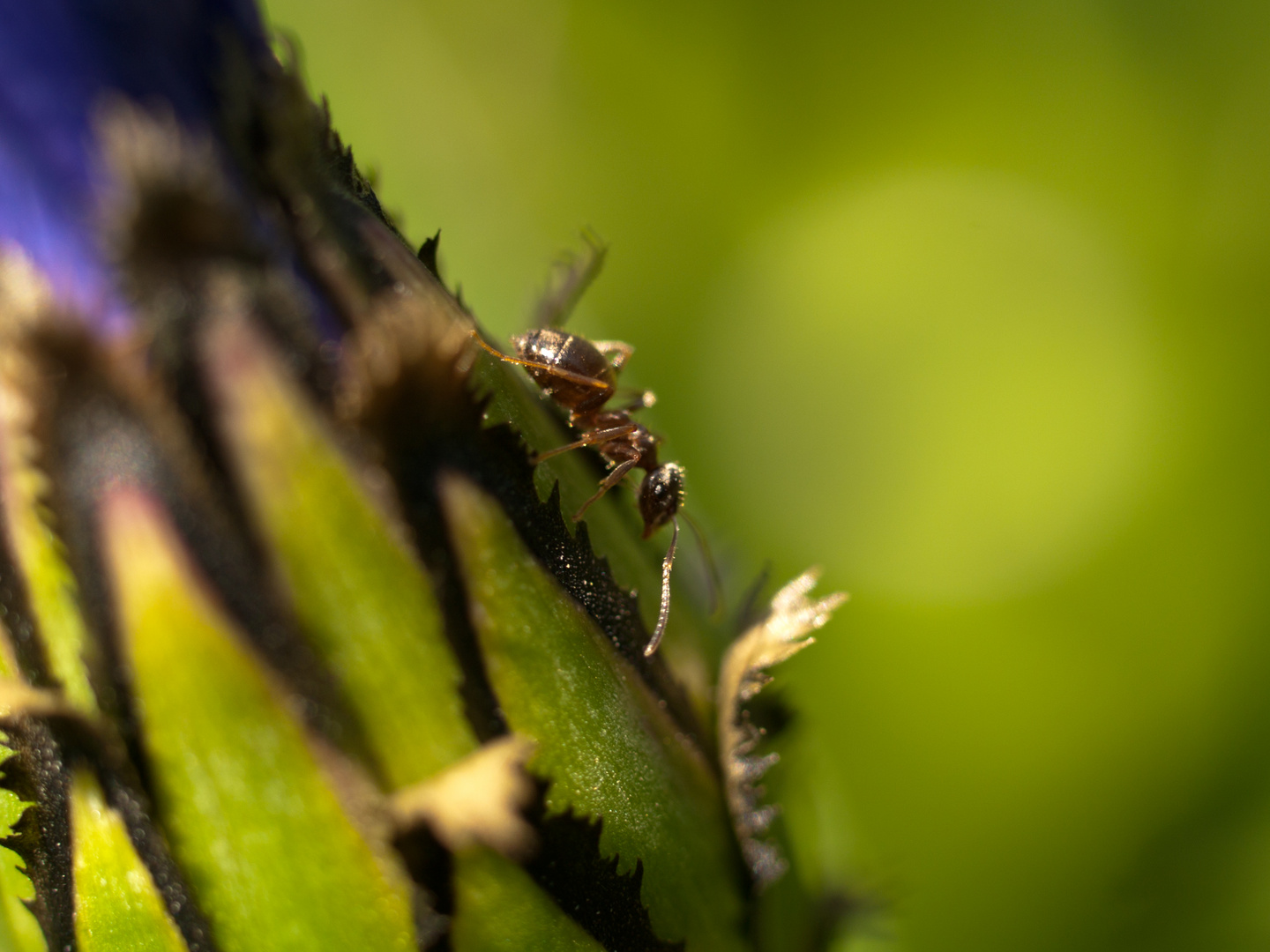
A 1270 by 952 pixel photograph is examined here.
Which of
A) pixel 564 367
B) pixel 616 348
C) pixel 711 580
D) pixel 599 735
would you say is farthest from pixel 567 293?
pixel 599 735

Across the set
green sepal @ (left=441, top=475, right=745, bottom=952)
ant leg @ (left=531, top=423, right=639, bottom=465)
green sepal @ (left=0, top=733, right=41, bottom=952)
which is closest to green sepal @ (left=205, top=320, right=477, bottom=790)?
green sepal @ (left=441, top=475, right=745, bottom=952)

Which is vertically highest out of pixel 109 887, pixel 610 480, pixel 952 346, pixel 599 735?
pixel 952 346

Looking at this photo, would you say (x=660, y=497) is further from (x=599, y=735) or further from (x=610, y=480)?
(x=599, y=735)

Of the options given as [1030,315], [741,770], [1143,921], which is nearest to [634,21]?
[1030,315]

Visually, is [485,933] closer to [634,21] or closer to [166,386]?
[166,386]

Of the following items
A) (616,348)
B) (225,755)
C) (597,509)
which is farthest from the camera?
(616,348)

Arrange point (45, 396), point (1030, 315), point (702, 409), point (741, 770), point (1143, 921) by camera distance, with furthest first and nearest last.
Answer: point (702, 409) < point (1030, 315) < point (1143, 921) < point (741, 770) < point (45, 396)

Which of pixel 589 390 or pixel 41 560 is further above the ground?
pixel 589 390
